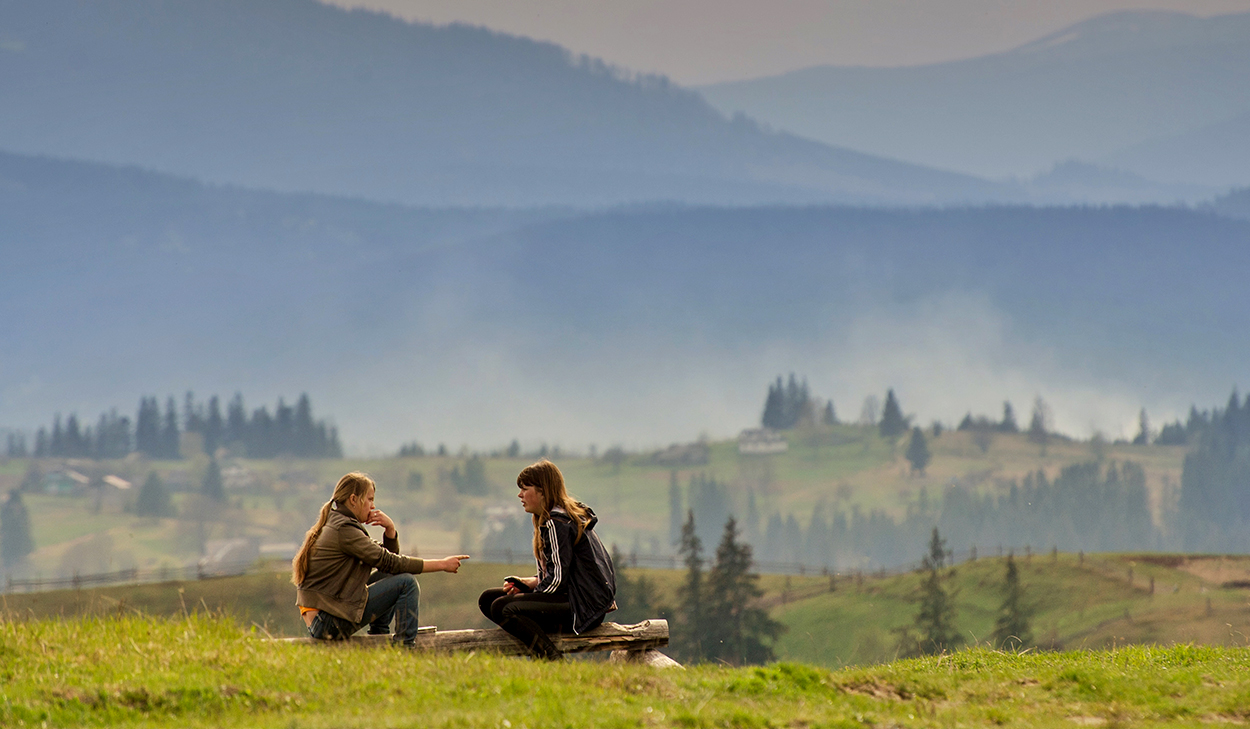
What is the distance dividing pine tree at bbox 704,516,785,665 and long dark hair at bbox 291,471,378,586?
12418 centimetres

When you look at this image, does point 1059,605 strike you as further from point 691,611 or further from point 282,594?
point 282,594

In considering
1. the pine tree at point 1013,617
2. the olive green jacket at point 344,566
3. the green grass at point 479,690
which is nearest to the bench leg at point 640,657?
the green grass at point 479,690

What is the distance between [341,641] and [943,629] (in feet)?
423

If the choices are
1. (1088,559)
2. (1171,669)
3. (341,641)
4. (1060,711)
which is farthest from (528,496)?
(1088,559)

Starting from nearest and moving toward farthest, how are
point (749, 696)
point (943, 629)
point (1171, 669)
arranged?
point (749, 696), point (1171, 669), point (943, 629)

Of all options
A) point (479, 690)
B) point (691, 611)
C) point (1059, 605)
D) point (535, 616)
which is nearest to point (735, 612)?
point (691, 611)

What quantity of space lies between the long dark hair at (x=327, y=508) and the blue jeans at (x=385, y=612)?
26.5 inches

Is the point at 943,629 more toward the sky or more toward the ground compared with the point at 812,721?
more toward the ground

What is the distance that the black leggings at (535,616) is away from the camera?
14883 mm

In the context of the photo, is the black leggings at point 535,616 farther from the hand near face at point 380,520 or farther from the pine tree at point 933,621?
the pine tree at point 933,621

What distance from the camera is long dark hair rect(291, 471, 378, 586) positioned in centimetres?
1452

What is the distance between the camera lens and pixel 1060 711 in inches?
541

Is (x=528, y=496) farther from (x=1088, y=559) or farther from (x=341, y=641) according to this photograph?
(x=1088, y=559)

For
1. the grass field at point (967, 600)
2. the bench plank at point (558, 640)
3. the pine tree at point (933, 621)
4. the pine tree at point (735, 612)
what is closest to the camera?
the bench plank at point (558, 640)
